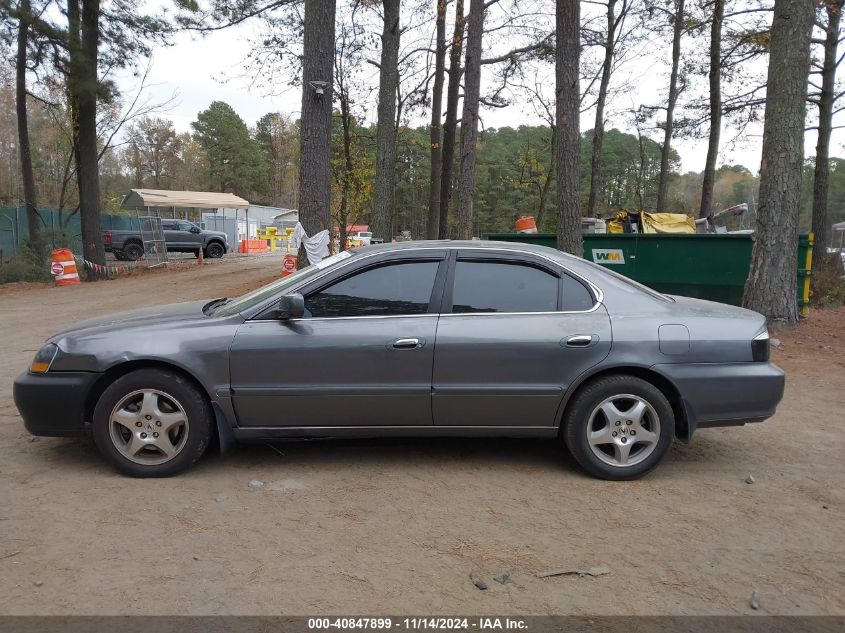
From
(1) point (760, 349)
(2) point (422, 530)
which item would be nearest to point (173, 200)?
(2) point (422, 530)

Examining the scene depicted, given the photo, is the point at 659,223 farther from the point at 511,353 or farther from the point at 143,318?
the point at 143,318

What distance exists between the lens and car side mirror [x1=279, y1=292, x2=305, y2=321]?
3926 mm

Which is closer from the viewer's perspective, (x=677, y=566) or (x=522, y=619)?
(x=522, y=619)

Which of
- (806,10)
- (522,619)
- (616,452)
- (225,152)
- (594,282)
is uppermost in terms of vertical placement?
(225,152)

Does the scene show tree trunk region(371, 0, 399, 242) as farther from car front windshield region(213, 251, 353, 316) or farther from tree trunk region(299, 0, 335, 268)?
car front windshield region(213, 251, 353, 316)

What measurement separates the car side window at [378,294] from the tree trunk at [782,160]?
6.34m

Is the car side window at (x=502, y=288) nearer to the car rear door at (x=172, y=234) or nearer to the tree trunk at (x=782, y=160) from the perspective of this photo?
the tree trunk at (x=782, y=160)

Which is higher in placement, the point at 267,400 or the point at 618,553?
the point at 267,400

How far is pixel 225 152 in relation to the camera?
65.4 meters

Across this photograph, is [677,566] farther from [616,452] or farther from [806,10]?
[806,10]

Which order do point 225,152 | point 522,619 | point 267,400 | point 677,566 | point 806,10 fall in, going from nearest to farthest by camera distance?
point 522,619
point 677,566
point 267,400
point 806,10
point 225,152

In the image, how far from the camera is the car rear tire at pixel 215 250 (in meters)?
30.2

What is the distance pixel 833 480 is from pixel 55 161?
2175 inches

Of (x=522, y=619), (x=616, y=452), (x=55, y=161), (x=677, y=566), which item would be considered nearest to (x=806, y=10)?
(x=616, y=452)
